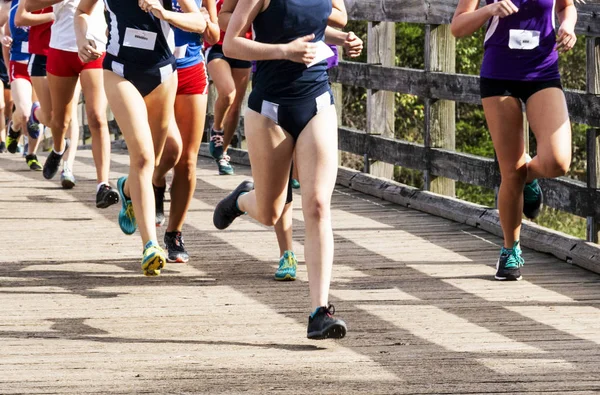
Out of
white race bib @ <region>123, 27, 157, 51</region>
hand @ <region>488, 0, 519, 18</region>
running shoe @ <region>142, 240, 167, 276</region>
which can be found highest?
hand @ <region>488, 0, 519, 18</region>

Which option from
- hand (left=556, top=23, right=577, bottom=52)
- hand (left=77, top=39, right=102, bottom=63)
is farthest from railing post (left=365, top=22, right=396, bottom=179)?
hand (left=77, top=39, right=102, bottom=63)

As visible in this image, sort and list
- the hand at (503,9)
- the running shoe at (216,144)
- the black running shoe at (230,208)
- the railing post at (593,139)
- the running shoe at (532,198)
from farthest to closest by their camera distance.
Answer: the running shoe at (216,144)
the railing post at (593,139)
the running shoe at (532,198)
the black running shoe at (230,208)
the hand at (503,9)

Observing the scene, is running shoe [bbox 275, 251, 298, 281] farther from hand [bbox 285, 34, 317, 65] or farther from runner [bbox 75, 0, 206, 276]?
hand [bbox 285, 34, 317, 65]

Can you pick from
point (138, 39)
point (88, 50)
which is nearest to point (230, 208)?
point (138, 39)

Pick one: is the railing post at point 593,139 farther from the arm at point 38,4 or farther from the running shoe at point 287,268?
the arm at point 38,4

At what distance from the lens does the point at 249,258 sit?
8938mm

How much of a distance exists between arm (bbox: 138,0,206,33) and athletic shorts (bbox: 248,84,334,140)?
128cm

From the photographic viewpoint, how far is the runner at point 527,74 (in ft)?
25.4

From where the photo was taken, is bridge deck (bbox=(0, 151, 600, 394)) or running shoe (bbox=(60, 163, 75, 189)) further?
running shoe (bbox=(60, 163, 75, 189))

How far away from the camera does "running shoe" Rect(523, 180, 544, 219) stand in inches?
325

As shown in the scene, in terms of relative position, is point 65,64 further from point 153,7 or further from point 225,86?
point 153,7

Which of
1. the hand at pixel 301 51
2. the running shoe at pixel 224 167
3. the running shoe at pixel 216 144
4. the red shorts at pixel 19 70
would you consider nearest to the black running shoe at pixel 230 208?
the hand at pixel 301 51

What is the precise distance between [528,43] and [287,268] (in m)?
1.80

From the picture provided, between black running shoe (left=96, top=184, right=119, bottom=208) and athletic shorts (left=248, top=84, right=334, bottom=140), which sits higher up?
athletic shorts (left=248, top=84, right=334, bottom=140)
